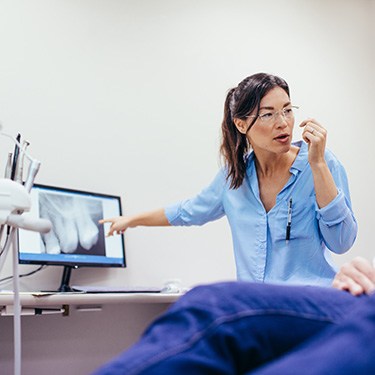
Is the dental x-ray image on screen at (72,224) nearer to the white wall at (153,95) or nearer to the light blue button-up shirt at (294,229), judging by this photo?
the white wall at (153,95)

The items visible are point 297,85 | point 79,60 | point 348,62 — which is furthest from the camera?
point 348,62

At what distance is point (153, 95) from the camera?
2.90 metres

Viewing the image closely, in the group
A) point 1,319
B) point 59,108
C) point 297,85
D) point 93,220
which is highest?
point 297,85

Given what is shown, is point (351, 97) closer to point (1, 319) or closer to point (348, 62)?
point (348, 62)

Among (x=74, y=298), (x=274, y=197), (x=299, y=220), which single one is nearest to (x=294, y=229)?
(x=299, y=220)

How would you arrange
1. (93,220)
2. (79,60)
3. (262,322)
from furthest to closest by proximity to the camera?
(79,60)
(93,220)
(262,322)

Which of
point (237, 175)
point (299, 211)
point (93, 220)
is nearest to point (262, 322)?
point (299, 211)

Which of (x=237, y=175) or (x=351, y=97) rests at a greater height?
(x=351, y=97)

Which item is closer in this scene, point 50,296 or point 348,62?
point 50,296

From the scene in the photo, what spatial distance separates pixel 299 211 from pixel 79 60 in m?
1.36

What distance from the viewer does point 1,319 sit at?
2.33 metres

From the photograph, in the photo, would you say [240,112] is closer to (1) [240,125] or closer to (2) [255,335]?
(1) [240,125]

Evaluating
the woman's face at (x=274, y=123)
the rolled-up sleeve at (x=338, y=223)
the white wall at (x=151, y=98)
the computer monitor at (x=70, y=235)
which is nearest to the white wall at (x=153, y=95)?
the white wall at (x=151, y=98)

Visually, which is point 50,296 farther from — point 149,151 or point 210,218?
point 149,151
